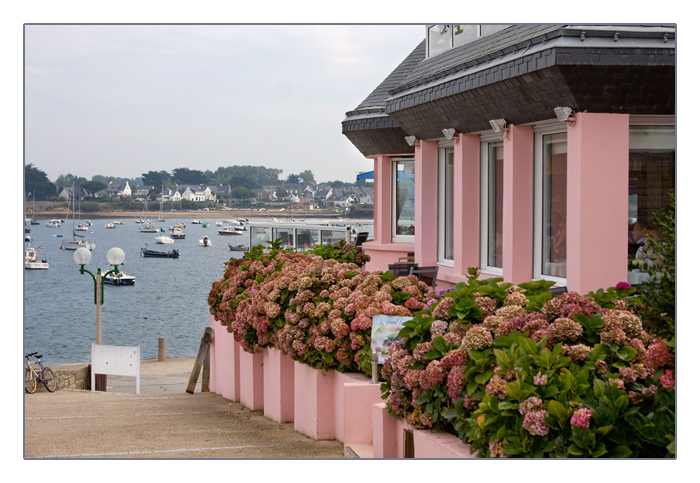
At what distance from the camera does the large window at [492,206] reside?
12.7m

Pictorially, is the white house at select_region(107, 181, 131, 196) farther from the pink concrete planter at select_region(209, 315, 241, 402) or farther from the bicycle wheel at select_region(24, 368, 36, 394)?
the bicycle wheel at select_region(24, 368, 36, 394)

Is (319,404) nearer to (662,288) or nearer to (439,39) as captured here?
(662,288)

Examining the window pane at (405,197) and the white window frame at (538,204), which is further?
the window pane at (405,197)

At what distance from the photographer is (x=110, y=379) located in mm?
35500

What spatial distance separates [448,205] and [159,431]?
635 centimetres

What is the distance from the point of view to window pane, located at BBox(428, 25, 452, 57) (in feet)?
46.1

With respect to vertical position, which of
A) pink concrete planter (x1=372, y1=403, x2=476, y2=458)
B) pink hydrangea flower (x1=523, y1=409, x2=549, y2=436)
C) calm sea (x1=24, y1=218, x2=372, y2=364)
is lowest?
calm sea (x1=24, y1=218, x2=372, y2=364)

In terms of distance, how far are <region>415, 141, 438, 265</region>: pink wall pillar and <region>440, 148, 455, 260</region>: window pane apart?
0.21 metres

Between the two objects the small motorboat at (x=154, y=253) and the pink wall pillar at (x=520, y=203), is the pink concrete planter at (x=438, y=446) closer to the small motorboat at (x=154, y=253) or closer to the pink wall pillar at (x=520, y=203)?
the pink wall pillar at (x=520, y=203)

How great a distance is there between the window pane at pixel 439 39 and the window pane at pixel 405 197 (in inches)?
202

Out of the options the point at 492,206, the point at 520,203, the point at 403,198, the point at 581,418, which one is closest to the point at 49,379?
the point at 403,198

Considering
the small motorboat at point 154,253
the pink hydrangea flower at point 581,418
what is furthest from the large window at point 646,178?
the small motorboat at point 154,253

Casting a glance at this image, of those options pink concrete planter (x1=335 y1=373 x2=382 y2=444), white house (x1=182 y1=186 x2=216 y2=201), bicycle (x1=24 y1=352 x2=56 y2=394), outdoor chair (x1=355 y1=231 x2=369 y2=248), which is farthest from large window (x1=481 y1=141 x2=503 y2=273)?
bicycle (x1=24 y1=352 x2=56 y2=394)

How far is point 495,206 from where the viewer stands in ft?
42.1
